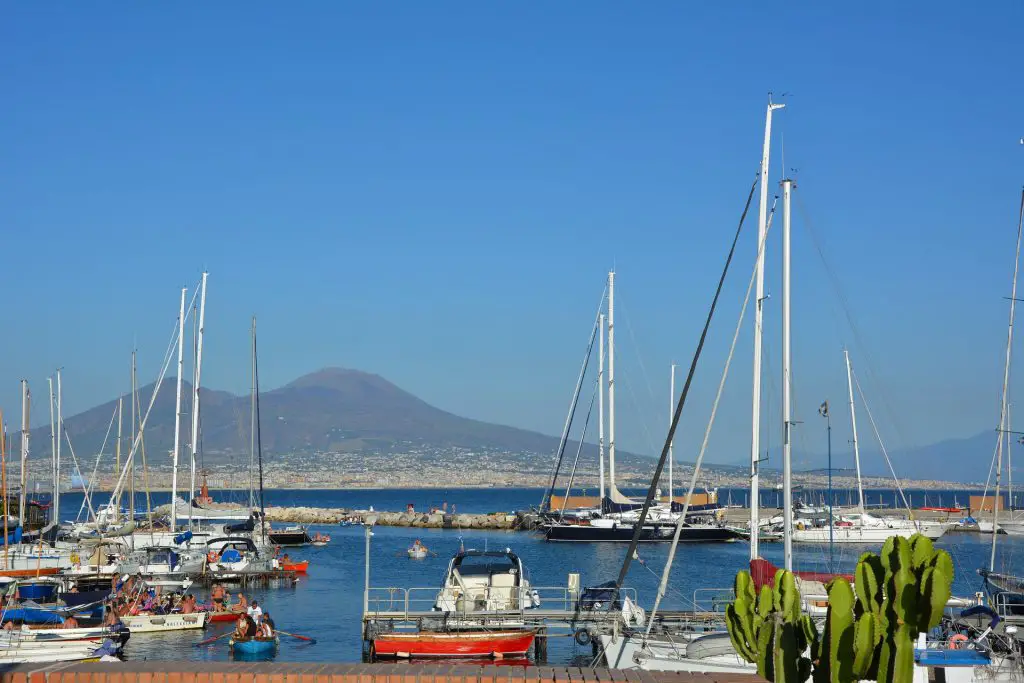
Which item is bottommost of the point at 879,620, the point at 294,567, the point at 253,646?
the point at 294,567

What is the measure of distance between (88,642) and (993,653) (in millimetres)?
21728

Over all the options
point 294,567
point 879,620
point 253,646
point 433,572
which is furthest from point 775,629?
point 433,572

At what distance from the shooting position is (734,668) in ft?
80.9

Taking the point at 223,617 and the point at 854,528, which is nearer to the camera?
the point at 223,617

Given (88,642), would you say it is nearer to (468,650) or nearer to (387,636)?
(387,636)

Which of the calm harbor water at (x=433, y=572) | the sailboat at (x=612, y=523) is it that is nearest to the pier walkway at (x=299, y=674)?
the calm harbor water at (x=433, y=572)

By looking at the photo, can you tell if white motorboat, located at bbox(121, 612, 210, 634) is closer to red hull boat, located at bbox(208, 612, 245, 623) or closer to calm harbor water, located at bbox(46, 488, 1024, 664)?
calm harbor water, located at bbox(46, 488, 1024, 664)

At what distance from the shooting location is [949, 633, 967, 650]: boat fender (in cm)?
2606

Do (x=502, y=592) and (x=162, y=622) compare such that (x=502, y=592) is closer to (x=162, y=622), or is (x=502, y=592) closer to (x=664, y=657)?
(x=664, y=657)

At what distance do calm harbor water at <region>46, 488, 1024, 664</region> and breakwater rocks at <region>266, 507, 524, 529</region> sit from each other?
3.85m

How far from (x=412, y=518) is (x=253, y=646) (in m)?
86.1

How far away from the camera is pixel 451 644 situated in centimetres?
3019

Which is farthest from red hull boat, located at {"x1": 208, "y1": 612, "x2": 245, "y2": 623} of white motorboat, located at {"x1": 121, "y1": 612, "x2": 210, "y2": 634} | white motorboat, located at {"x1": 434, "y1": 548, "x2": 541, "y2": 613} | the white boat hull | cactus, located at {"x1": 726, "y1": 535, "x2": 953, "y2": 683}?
cactus, located at {"x1": 726, "y1": 535, "x2": 953, "y2": 683}

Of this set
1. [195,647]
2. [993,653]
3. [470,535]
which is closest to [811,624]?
[993,653]
